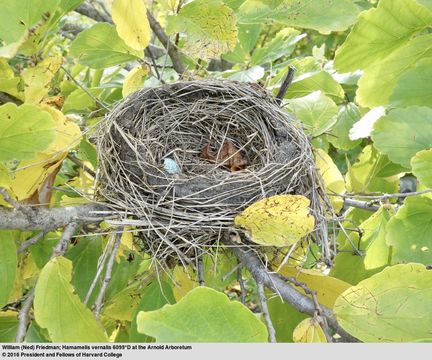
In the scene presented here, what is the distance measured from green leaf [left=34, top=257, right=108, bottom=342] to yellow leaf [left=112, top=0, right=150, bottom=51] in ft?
1.48

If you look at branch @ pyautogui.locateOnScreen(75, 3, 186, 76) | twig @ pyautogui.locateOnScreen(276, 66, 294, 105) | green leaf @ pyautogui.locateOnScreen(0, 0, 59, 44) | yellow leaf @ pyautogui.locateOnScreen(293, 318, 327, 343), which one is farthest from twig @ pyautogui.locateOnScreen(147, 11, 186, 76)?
yellow leaf @ pyautogui.locateOnScreen(293, 318, 327, 343)

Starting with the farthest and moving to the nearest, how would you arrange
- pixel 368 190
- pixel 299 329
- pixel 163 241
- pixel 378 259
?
pixel 368 190
pixel 378 259
pixel 163 241
pixel 299 329

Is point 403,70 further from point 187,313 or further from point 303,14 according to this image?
point 187,313

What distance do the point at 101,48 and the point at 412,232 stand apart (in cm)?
75

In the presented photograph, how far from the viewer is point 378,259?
3.77 feet

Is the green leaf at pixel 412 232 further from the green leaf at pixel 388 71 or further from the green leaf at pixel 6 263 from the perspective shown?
the green leaf at pixel 6 263

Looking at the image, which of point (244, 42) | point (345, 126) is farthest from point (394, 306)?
point (244, 42)

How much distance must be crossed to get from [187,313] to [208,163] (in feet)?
2.87

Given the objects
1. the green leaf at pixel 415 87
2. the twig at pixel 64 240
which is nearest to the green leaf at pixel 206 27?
the green leaf at pixel 415 87

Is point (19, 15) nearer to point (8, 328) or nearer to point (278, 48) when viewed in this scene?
point (8, 328)

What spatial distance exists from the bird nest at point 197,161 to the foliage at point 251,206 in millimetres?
47

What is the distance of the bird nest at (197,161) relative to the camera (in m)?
1.06

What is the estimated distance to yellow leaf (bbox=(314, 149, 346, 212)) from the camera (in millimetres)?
1178

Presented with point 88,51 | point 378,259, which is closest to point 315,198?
point 378,259
